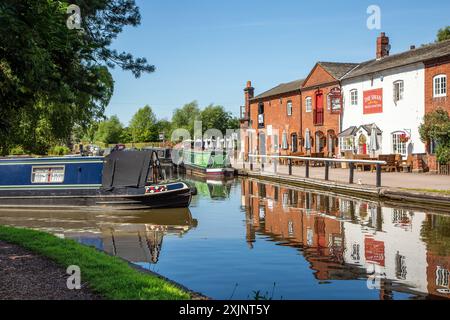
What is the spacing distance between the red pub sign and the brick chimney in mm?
3405

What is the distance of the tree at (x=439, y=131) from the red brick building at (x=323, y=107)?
331 inches

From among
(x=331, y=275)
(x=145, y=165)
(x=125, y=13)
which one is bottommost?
(x=331, y=275)

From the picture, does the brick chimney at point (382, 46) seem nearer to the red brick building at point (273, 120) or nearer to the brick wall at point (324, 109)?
the brick wall at point (324, 109)

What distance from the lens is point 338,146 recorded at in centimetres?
2925

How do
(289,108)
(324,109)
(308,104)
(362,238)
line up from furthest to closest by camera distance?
(289,108)
(308,104)
(324,109)
(362,238)

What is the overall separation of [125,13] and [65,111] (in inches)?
585

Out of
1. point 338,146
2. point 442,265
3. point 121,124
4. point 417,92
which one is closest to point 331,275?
point 442,265

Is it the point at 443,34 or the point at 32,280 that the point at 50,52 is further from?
the point at 443,34

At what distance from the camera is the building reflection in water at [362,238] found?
7.45 metres

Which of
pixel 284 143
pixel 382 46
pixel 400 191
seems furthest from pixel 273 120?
pixel 400 191

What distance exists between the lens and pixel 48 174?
16.8 meters

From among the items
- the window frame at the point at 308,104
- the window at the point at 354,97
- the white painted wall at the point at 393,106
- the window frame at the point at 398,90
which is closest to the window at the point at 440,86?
the white painted wall at the point at 393,106

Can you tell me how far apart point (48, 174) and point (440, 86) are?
1663cm
